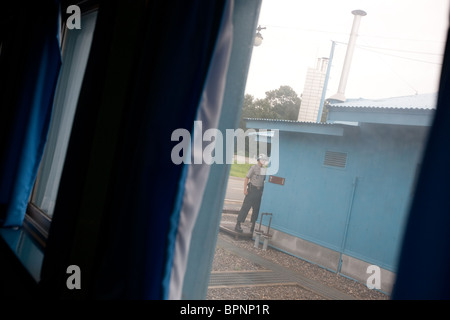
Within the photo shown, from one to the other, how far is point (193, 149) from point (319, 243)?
369 centimetres

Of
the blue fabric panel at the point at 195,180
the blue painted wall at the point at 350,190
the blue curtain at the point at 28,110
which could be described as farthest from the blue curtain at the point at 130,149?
the blue painted wall at the point at 350,190

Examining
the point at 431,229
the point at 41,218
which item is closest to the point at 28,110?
the point at 41,218

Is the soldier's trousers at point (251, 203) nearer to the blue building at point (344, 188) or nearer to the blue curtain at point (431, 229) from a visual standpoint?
the blue building at point (344, 188)

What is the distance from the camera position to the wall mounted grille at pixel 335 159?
3982 mm

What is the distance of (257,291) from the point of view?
9.16 feet

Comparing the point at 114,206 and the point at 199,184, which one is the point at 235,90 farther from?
the point at 114,206

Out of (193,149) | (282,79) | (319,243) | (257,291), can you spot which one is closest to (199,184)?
(193,149)

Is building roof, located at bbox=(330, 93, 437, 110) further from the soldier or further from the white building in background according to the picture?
the soldier

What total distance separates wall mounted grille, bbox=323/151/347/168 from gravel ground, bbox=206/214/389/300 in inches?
50.3

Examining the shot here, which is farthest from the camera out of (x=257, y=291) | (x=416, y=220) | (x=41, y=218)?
(x=257, y=291)

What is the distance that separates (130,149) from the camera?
1088 mm

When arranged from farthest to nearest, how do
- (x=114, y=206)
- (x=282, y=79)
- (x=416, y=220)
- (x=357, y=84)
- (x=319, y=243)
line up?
(x=319, y=243), (x=282, y=79), (x=357, y=84), (x=114, y=206), (x=416, y=220)

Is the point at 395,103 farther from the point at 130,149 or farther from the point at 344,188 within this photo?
the point at 130,149

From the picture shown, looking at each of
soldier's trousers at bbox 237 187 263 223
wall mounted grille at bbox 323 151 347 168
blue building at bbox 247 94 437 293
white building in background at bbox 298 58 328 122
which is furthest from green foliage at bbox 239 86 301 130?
soldier's trousers at bbox 237 187 263 223
